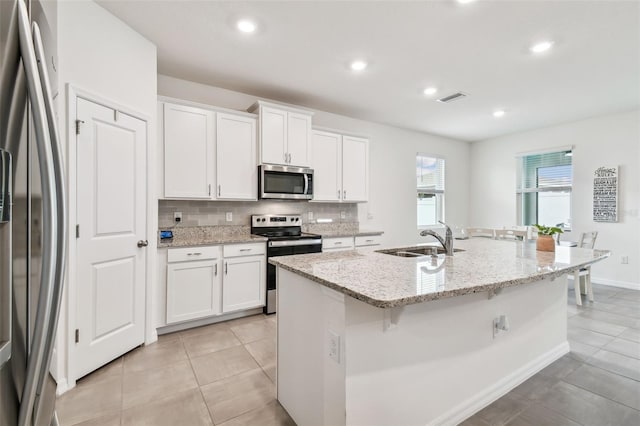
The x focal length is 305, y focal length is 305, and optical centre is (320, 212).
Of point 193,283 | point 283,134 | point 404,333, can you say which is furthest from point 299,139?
point 404,333

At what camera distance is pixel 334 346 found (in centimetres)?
135

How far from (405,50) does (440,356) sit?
2.55 meters

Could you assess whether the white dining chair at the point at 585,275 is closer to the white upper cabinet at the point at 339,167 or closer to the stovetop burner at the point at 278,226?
the white upper cabinet at the point at 339,167

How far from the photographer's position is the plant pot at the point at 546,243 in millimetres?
2336

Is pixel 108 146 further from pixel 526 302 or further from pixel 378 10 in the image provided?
pixel 526 302

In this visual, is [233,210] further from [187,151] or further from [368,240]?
[368,240]

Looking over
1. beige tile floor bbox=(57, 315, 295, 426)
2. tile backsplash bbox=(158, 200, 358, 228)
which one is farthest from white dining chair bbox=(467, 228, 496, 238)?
beige tile floor bbox=(57, 315, 295, 426)

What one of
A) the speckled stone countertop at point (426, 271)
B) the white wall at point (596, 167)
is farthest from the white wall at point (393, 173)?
the speckled stone countertop at point (426, 271)

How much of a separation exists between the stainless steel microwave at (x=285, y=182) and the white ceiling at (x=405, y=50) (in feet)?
3.25

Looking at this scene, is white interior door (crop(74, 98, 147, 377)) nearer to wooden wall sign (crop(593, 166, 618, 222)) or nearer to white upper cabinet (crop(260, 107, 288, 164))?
white upper cabinet (crop(260, 107, 288, 164))

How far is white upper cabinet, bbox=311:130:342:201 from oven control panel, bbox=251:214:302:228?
1.23ft

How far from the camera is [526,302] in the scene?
214 cm

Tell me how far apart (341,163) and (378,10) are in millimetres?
→ 2195

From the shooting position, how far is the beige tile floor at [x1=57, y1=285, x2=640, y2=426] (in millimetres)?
1751
